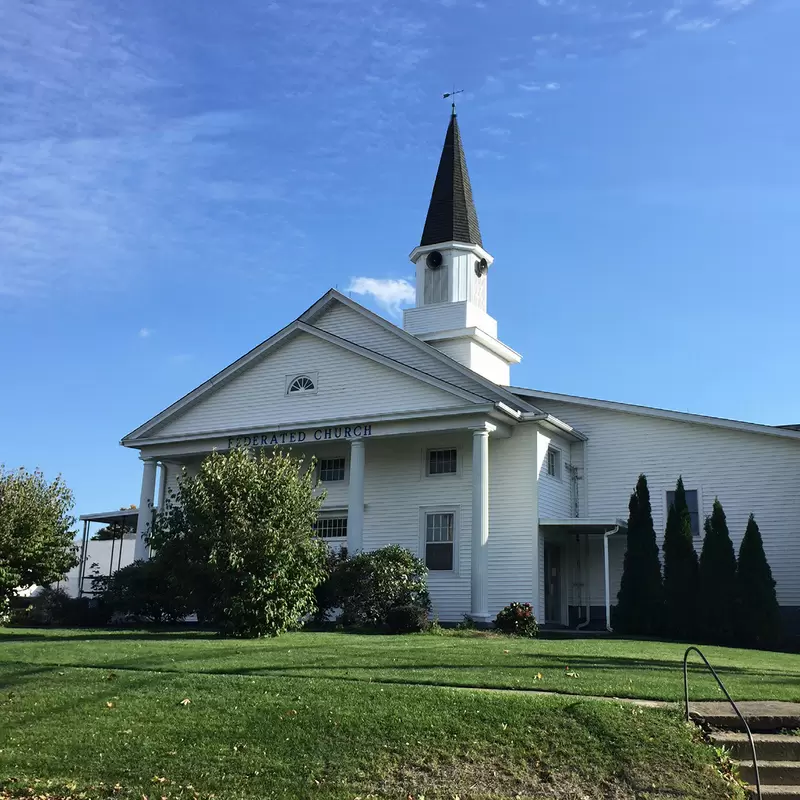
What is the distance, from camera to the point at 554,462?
27.4 meters

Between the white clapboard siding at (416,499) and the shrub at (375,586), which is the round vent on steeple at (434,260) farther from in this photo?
the shrub at (375,586)

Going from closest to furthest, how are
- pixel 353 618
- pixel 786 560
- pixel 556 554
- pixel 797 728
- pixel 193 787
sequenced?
pixel 193 787 → pixel 797 728 → pixel 353 618 → pixel 786 560 → pixel 556 554

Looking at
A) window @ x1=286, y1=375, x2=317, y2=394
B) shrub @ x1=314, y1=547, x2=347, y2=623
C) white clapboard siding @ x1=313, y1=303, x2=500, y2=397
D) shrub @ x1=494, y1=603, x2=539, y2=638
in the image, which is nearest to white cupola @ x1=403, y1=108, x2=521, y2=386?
white clapboard siding @ x1=313, y1=303, x2=500, y2=397

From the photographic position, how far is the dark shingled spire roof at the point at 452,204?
3266 cm

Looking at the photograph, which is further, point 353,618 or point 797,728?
point 353,618

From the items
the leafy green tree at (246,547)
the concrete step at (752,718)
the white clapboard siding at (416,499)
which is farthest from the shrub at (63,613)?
the concrete step at (752,718)

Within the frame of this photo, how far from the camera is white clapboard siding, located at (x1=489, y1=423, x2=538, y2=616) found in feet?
83.8

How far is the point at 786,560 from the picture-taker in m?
24.9

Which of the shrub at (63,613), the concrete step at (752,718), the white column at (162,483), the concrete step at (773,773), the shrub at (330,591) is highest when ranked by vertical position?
the white column at (162,483)

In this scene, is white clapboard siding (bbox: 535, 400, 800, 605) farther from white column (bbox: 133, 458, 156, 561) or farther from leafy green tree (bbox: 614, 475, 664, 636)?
white column (bbox: 133, 458, 156, 561)

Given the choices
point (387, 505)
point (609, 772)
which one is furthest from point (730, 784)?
point (387, 505)

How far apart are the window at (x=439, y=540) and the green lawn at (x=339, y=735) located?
550 inches

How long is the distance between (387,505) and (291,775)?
63.6 ft

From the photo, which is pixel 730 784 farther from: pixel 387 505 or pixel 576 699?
pixel 387 505
